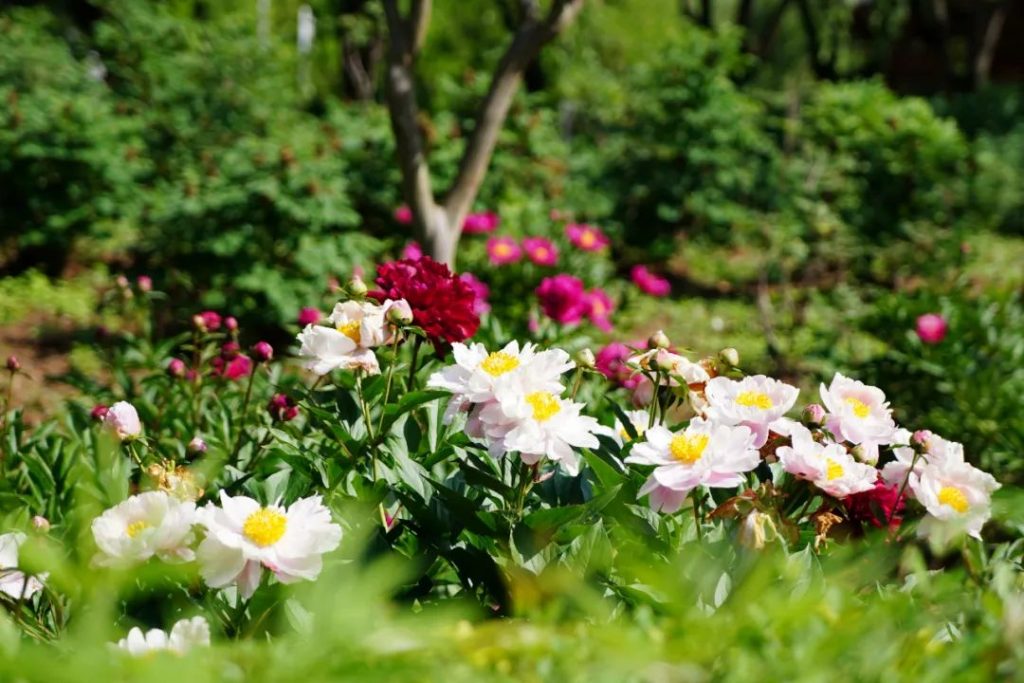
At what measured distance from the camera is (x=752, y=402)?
135cm

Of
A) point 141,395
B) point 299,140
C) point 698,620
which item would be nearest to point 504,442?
point 698,620

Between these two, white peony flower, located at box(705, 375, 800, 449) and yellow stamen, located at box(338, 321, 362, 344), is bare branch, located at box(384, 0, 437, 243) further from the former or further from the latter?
white peony flower, located at box(705, 375, 800, 449)

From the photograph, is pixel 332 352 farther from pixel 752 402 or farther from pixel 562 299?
pixel 562 299

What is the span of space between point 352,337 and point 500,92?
260 cm

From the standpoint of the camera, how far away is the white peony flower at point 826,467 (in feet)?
4.01

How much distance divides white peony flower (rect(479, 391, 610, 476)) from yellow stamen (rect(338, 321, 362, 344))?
31 centimetres

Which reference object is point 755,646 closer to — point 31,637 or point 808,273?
point 31,637

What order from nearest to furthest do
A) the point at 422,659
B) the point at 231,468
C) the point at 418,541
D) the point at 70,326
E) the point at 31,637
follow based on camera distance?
the point at 422,659, the point at 31,637, the point at 418,541, the point at 231,468, the point at 70,326

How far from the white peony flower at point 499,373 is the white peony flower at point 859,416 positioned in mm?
397

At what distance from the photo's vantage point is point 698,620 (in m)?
0.83

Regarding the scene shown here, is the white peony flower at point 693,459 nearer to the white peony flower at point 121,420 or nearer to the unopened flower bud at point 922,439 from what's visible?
the unopened flower bud at point 922,439

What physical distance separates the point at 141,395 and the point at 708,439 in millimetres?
1749

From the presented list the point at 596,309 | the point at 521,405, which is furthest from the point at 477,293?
the point at 596,309

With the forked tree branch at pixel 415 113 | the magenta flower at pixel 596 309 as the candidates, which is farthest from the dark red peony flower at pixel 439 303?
the forked tree branch at pixel 415 113
